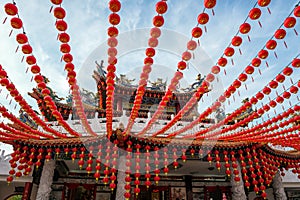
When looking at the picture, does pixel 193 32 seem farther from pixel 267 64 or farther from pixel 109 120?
pixel 109 120

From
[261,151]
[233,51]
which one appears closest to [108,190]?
[261,151]

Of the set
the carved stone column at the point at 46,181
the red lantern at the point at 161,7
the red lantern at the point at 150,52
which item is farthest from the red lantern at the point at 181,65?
the carved stone column at the point at 46,181

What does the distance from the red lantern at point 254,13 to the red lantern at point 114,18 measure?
214 cm

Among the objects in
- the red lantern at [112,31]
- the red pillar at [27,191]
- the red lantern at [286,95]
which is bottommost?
the red pillar at [27,191]

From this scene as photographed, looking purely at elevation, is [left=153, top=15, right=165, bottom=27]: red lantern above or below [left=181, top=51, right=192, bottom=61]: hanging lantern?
above

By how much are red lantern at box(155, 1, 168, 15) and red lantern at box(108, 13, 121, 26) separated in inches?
24.1

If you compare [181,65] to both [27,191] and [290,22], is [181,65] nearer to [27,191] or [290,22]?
[290,22]

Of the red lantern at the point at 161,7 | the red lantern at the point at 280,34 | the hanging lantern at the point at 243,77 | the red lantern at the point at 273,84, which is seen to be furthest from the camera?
the red lantern at the point at 273,84

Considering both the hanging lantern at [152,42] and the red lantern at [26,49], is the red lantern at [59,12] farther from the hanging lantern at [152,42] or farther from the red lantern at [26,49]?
the hanging lantern at [152,42]

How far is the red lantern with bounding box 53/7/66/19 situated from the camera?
3121mm

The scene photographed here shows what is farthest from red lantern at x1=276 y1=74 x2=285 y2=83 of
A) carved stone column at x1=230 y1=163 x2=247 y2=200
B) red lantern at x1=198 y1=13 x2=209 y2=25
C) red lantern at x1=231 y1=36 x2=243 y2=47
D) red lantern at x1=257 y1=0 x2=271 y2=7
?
carved stone column at x1=230 y1=163 x2=247 y2=200

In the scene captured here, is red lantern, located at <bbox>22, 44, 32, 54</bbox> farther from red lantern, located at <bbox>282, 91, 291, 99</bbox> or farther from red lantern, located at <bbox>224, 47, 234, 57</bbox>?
red lantern, located at <bbox>282, 91, 291, 99</bbox>

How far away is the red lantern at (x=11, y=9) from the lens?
3078mm

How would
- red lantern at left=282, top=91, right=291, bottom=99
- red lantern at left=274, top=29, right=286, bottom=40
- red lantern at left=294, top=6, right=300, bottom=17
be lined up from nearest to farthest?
red lantern at left=294, top=6, right=300, bottom=17 → red lantern at left=274, top=29, right=286, bottom=40 → red lantern at left=282, top=91, right=291, bottom=99
